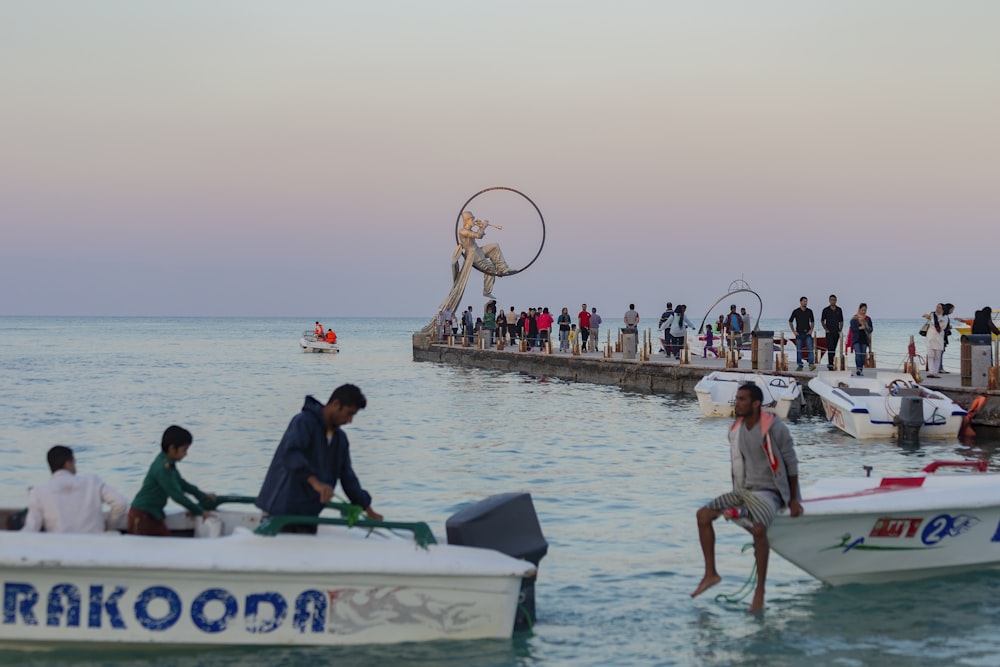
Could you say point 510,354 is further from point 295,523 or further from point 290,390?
point 295,523

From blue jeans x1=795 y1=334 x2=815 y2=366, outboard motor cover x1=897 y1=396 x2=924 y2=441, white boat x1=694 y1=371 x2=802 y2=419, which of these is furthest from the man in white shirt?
blue jeans x1=795 y1=334 x2=815 y2=366

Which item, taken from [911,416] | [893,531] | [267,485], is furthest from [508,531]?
[911,416]

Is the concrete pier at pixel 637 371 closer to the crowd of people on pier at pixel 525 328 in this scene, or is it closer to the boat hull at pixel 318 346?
the crowd of people on pier at pixel 525 328

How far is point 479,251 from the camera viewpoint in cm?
5441

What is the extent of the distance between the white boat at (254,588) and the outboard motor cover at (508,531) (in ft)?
0.65

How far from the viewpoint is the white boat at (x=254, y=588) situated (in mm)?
7059

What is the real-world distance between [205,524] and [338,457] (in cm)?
127

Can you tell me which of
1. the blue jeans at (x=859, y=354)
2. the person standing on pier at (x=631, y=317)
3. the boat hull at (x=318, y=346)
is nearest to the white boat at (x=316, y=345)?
the boat hull at (x=318, y=346)

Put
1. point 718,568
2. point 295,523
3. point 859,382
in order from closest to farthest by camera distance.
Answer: point 295,523, point 718,568, point 859,382

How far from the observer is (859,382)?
79.5 ft

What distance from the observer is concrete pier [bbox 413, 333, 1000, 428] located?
23.2 m

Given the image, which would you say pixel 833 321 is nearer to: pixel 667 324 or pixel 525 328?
pixel 667 324

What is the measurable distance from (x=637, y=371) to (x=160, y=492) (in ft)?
98.4

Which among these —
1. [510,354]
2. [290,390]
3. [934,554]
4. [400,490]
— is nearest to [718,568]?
[934,554]
